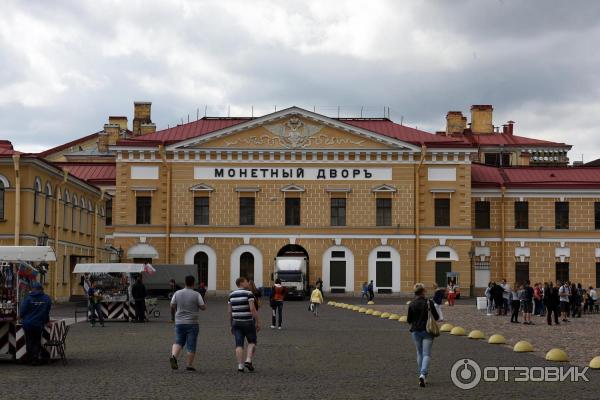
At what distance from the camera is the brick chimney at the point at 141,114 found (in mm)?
82562

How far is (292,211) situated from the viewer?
66000 millimetres

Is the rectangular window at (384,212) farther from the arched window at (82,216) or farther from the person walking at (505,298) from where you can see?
the person walking at (505,298)

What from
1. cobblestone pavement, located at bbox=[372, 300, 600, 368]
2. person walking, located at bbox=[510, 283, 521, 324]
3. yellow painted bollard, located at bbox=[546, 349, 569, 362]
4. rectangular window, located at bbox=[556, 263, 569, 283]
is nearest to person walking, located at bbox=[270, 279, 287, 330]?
cobblestone pavement, located at bbox=[372, 300, 600, 368]

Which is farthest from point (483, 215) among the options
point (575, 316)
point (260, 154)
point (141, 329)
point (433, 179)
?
point (141, 329)

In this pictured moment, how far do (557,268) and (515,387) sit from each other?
5307cm

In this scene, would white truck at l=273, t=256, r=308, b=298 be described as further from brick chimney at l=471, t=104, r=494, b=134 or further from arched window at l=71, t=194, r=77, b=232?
brick chimney at l=471, t=104, r=494, b=134

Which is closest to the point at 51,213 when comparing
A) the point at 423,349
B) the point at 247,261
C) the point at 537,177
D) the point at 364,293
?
the point at 247,261

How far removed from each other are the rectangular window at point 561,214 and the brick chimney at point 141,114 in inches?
1310

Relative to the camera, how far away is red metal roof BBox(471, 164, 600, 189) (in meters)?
67.2

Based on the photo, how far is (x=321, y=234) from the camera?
6569cm

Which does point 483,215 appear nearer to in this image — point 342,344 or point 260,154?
point 260,154

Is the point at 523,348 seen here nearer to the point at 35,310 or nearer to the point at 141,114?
the point at 35,310

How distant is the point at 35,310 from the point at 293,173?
4637 cm

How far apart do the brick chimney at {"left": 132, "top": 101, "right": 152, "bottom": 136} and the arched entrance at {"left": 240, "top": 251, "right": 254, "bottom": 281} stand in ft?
69.1
